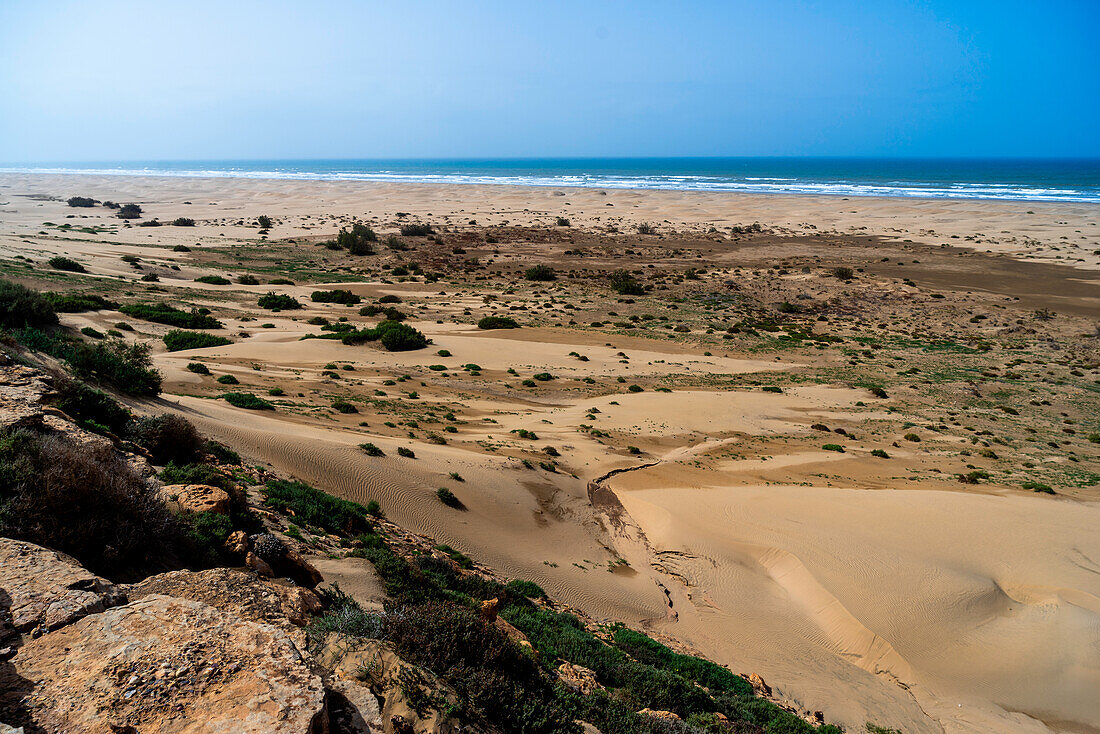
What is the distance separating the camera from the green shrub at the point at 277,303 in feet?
107

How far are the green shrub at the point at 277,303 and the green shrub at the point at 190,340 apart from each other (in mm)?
8256

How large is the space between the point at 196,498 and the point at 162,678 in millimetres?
4010

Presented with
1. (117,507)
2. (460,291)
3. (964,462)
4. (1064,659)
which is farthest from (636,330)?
(117,507)

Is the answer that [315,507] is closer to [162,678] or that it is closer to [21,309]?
[162,678]

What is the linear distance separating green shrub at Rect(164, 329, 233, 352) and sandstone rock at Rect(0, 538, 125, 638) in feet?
65.8

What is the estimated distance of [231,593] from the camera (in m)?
4.84

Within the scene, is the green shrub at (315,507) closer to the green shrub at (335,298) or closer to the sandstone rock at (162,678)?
the sandstone rock at (162,678)

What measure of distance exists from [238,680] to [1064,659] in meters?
13.8

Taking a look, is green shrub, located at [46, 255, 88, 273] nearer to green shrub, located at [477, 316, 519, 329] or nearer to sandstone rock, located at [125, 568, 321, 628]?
green shrub, located at [477, 316, 519, 329]

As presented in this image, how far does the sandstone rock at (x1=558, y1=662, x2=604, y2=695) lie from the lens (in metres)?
6.66

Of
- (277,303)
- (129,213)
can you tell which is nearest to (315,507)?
(277,303)

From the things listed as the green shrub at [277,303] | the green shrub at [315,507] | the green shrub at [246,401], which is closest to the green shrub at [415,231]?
the green shrub at [277,303]

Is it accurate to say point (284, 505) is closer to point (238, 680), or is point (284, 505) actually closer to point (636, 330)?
point (238, 680)

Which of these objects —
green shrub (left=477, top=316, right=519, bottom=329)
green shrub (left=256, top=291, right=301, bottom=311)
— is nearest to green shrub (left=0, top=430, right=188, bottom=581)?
green shrub (left=477, top=316, right=519, bottom=329)
